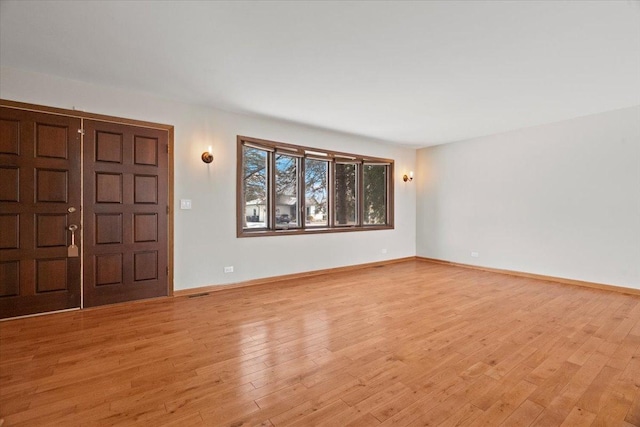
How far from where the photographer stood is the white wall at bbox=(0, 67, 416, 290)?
340 centimetres

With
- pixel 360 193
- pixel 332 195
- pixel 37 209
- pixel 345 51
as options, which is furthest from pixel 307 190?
pixel 37 209

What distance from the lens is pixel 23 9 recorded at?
220 centimetres

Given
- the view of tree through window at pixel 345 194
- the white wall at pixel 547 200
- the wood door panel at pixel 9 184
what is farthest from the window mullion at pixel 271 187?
the white wall at pixel 547 200

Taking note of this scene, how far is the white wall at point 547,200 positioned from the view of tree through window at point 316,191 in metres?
2.64

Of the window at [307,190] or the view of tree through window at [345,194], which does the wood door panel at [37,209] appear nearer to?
the window at [307,190]

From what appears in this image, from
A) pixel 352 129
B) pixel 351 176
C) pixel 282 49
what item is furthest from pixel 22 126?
pixel 351 176

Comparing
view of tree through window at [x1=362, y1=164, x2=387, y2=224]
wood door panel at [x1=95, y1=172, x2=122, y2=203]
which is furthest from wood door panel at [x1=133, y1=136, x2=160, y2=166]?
view of tree through window at [x1=362, y1=164, x2=387, y2=224]

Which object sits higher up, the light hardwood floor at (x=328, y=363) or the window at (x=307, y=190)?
the window at (x=307, y=190)

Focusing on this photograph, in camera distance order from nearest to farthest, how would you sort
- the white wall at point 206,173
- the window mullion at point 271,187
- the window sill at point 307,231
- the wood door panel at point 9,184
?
the wood door panel at point 9,184
the white wall at point 206,173
the window sill at point 307,231
the window mullion at point 271,187

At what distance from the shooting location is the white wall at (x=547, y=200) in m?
4.28

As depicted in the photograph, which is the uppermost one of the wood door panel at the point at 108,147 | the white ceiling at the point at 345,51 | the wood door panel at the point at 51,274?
the white ceiling at the point at 345,51

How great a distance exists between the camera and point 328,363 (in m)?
2.25

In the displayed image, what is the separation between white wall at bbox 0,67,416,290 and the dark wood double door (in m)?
0.20

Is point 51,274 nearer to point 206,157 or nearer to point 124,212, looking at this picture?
point 124,212
